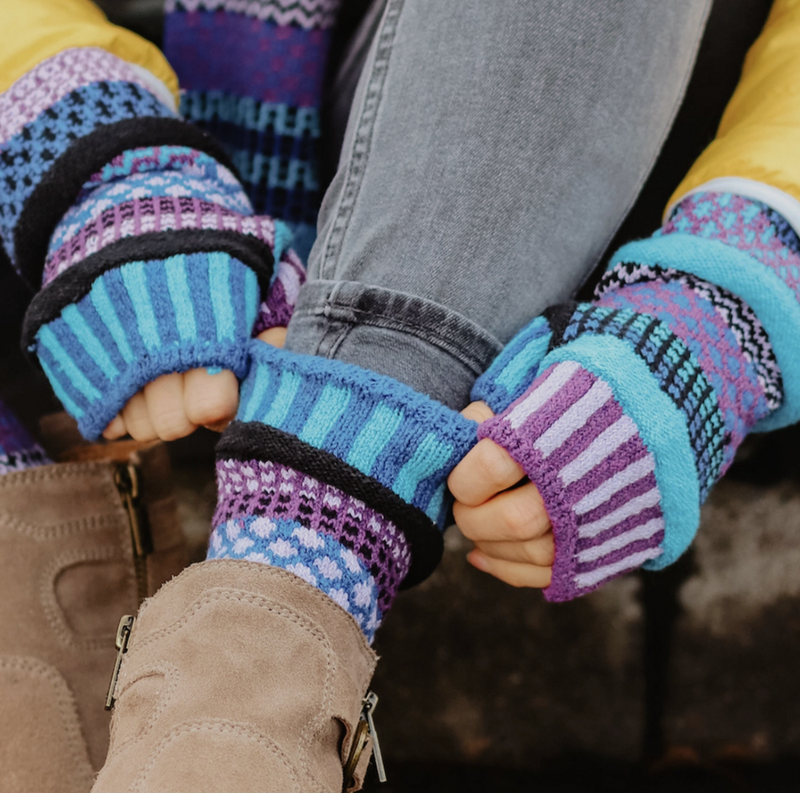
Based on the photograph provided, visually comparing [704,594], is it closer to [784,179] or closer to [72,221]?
[784,179]

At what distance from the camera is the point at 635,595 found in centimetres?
83

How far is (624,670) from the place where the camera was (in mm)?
827

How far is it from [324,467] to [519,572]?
158 millimetres

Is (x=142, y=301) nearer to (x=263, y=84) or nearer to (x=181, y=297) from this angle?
(x=181, y=297)

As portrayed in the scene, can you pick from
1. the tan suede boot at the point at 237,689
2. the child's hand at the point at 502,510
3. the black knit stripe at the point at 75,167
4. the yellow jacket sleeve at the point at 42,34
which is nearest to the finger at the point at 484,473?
the child's hand at the point at 502,510

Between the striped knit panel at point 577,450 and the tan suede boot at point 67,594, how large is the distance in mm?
331

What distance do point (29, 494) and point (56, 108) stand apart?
28 cm

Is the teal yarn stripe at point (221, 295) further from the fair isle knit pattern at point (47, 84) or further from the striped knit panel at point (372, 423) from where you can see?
the fair isle knit pattern at point (47, 84)

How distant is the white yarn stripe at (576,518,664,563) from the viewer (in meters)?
0.45

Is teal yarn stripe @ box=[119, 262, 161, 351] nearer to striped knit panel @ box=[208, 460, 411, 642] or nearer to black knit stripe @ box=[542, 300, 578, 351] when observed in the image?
striped knit panel @ box=[208, 460, 411, 642]

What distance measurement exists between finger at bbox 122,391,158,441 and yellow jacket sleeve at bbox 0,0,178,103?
0.85ft

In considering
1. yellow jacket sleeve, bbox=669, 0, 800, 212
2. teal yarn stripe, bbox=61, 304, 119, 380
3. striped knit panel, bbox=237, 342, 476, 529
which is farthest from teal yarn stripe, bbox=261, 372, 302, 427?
yellow jacket sleeve, bbox=669, 0, 800, 212

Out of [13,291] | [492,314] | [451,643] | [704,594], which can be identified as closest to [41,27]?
[13,291]

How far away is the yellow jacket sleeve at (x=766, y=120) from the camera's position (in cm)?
49
